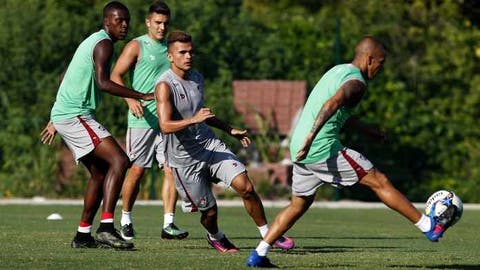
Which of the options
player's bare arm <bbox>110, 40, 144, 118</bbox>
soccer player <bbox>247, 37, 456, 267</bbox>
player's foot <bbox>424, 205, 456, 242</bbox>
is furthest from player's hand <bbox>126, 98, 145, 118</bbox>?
player's foot <bbox>424, 205, 456, 242</bbox>

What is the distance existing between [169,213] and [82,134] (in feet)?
6.50

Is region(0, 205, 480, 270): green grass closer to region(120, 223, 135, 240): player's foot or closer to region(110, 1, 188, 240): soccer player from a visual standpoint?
region(120, 223, 135, 240): player's foot

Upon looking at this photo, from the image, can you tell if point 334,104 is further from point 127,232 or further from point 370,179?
point 127,232

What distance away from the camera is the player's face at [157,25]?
13.5 meters

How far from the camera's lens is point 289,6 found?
111ft

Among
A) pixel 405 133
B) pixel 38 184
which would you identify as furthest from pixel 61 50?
pixel 405 133

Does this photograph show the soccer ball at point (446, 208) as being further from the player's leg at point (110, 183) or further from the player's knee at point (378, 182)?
the player's leg at point (110, 183)

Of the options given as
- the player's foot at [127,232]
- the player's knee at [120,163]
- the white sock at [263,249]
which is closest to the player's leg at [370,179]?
the white sock at [263,249]

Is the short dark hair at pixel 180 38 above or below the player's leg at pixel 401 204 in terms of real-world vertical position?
above

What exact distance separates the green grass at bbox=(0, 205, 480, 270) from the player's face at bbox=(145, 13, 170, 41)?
1985mm

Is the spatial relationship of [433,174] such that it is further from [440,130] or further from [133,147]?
[133,147]

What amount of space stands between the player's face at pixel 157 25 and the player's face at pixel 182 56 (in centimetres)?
203

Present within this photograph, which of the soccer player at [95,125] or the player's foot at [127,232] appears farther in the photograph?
the player's foot at [127,232]

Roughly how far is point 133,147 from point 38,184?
11.9 metres
